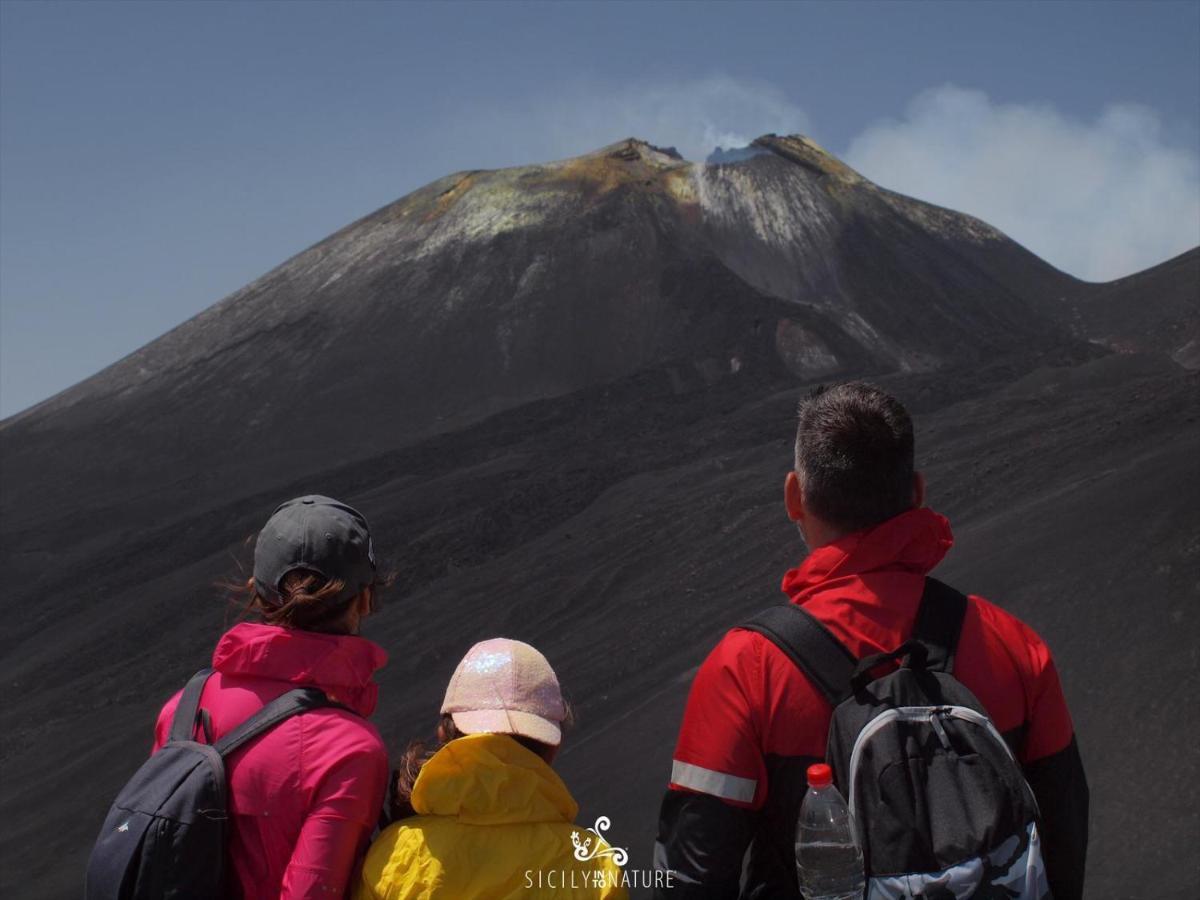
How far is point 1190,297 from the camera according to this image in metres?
34.4

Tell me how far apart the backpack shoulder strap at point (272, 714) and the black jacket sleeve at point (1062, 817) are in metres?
1.24

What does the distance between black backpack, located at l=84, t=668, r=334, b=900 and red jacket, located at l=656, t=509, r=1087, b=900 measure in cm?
76

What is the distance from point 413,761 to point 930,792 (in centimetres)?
93

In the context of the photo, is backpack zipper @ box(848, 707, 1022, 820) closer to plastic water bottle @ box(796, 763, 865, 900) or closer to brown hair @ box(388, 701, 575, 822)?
plastic water bottle @ box(796, 763, 865, 900)

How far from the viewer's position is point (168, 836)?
1998mm

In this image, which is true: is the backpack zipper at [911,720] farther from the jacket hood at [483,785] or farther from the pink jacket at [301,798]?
the pink jacket at [301,798]

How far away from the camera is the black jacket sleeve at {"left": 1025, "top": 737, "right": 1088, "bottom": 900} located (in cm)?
200

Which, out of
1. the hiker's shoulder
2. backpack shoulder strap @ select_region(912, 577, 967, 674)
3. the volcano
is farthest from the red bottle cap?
the volcano

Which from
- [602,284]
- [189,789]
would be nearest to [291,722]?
[189,789]

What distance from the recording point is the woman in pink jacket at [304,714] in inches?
80.7

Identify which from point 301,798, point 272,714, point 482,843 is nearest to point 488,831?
point 482,843

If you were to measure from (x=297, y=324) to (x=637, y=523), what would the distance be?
2063 cm

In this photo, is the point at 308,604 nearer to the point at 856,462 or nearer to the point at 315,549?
the point at 315,549

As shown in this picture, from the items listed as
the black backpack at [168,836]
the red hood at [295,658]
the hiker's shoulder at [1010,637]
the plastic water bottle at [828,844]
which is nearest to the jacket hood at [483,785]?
the red hood at [295,658]
